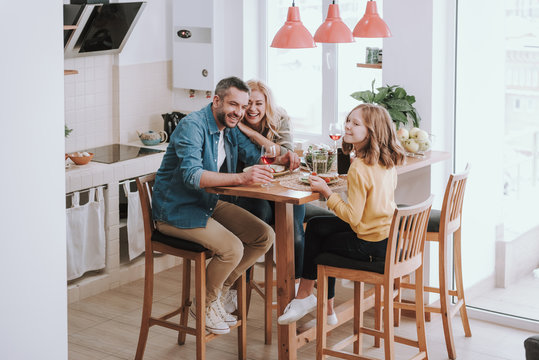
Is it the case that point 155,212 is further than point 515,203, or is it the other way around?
point 515,203

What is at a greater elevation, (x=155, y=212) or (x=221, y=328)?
(x=155, y=212)

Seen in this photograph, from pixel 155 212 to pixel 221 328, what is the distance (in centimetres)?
66

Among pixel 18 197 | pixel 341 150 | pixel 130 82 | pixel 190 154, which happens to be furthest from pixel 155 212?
pixel 130 82

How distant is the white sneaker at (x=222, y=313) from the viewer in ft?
12.9

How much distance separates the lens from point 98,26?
5.22m

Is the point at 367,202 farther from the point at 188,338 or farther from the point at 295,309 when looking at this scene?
the point at 188,338

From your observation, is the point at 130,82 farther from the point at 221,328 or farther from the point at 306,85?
the point at 221,328

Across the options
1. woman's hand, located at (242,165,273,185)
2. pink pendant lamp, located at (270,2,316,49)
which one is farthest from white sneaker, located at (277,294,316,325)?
pink pendant lamp, located at (270,2,316,49)

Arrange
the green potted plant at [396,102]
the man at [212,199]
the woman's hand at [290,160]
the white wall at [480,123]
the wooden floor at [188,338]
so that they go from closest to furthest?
1. the man at [212,199]
2. the woman's hand at [290,160]
3. the wooden floor at [188,338]
4. the green potted plant at [396,102]
5. the white wall at [480,123]

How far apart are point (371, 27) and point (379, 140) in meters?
0.79

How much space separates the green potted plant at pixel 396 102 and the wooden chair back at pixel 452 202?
639 millimetres

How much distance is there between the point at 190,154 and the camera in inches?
148

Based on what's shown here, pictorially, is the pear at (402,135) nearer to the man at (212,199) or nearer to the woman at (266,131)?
the woman at (266,131)

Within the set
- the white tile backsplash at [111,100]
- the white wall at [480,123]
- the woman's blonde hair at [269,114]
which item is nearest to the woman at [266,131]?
the woman's blonde hair at [269,114]
